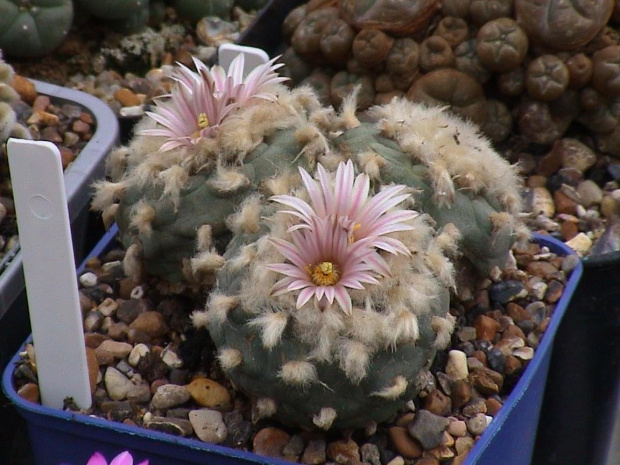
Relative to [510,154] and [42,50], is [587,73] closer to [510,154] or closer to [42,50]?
[510,154]

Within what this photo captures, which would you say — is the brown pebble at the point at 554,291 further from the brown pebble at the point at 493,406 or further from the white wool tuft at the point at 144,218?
the white wool tuft at the point at 144,218

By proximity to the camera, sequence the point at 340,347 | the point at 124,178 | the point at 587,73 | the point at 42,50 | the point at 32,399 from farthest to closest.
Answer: the point at 42,50, the point at 587,73, the point at 124,178, the point at 32,399, the point at 340,347

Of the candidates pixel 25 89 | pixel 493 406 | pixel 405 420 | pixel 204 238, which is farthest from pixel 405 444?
pixel 25 89

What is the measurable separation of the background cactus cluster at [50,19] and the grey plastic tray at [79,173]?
16 cm

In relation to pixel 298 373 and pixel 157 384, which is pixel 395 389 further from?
pixel 157 384

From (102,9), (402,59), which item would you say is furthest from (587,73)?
(102,9)

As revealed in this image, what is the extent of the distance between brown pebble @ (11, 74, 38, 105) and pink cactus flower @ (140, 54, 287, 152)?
1.85ft

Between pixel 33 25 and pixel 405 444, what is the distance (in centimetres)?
128

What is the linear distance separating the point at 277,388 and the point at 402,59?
0.97 meters

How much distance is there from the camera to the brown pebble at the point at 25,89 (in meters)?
1.74

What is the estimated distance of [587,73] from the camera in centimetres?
176

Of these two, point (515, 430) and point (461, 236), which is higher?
point (461, 236)

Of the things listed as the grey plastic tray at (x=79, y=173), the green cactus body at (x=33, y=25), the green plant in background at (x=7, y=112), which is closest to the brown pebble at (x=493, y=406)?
the grey plastic tray at (x=79, y=173)

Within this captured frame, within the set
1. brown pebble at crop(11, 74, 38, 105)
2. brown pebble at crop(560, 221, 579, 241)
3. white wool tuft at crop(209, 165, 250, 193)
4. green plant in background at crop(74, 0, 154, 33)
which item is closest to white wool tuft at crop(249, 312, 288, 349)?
white wool tuft at crop(209, 165, 250, 193)
